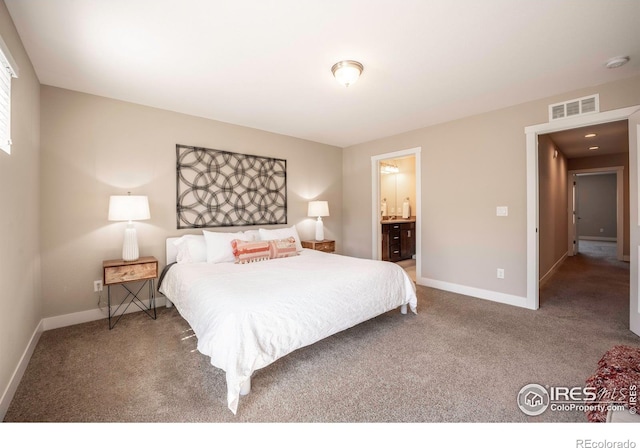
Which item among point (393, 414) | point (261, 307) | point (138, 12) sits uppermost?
point (138, 12)

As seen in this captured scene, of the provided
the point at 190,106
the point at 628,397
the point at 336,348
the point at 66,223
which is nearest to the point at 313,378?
the point at 336,348

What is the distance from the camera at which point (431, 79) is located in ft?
8.91

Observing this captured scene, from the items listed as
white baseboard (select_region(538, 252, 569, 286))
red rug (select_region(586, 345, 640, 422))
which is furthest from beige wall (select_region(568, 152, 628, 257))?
red rug (select_region(586, 345, 640, 422))

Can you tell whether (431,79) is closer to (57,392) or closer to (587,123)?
(587,123)

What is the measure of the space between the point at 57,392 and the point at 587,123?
199 inches

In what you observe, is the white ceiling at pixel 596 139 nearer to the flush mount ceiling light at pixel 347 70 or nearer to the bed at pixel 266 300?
the flush mount ceiling light at pixel 347 70

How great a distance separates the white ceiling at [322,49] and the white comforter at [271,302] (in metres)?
1.86

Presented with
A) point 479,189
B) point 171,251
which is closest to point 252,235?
point 171,251

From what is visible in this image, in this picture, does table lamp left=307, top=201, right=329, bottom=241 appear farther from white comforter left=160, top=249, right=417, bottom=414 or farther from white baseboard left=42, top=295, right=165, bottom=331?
white baseboard left=42, top=295, right=165, bottom=331

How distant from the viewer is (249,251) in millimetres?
3262

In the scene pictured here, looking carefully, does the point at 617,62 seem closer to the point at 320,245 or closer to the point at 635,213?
the point at 635,213

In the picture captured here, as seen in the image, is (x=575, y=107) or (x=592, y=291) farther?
(x=592, y=291)

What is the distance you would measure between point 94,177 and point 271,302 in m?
2.56

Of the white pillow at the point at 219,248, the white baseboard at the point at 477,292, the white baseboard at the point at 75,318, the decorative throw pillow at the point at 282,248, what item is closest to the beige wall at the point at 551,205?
the white baseboard at the point at 477,292
